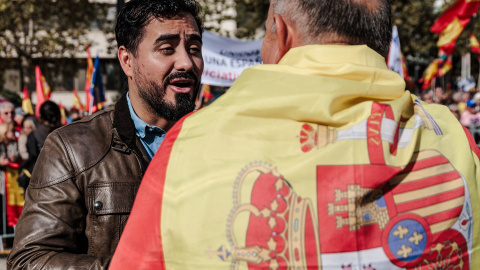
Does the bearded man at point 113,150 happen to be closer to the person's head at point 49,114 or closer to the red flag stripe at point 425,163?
the red flag stripe at point 425,163

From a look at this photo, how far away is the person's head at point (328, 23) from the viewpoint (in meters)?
1.45

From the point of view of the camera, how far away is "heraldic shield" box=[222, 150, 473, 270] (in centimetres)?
134

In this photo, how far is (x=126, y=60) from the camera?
8.97 ft

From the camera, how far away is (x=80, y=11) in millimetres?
23875

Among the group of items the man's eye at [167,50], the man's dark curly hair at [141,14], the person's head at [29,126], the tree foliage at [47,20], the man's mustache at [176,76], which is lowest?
the person's head at [29,126]

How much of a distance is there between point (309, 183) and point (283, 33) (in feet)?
1.33

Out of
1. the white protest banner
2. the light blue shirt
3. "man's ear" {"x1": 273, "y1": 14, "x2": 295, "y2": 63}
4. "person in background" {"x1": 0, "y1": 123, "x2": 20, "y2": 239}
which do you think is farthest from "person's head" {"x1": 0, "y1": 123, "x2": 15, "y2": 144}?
"man's ear" {"x1": 273, "y1": 14, "x2": 295, "y2": 63}

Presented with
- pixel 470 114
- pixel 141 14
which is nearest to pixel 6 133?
pixel 141 14

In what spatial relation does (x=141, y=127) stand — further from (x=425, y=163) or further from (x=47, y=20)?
(x=47, y=20)

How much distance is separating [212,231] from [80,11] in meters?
24.0

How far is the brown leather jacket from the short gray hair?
1.04m

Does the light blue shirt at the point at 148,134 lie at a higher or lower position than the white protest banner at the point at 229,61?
lower

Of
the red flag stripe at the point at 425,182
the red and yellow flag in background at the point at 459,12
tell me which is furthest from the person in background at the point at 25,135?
the red flag stripe at the point at 425,182

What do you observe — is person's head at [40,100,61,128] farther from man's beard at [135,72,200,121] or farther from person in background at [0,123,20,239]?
man's beard at [135,72,200,121]
